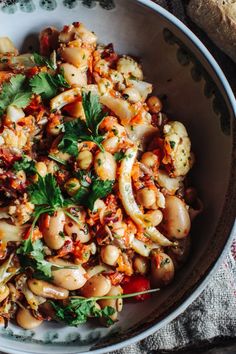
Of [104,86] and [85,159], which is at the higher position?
[104,86]

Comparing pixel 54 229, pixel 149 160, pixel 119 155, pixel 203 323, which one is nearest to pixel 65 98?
pixel 119 155

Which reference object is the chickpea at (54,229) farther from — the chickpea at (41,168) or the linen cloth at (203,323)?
the linen cloth at (203,323)

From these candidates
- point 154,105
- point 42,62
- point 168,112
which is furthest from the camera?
point 168,112

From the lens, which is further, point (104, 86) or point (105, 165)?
point (104, 86)

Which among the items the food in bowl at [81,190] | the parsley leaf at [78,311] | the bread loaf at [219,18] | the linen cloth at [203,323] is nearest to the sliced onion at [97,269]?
the food in bowl at [81,190]

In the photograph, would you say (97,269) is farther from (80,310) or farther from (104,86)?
(104,86)

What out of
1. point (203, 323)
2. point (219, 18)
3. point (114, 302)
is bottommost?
point (203, 323)

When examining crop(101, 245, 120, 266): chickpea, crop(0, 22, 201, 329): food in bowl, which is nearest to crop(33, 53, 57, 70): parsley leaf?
crop(0, 22, 201, 329): food in bowl

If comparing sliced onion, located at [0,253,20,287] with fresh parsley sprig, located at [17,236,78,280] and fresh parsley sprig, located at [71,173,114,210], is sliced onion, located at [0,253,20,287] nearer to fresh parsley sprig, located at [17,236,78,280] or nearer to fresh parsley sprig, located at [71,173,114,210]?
fresh parsley sprig, located at [17,236,78,280]
